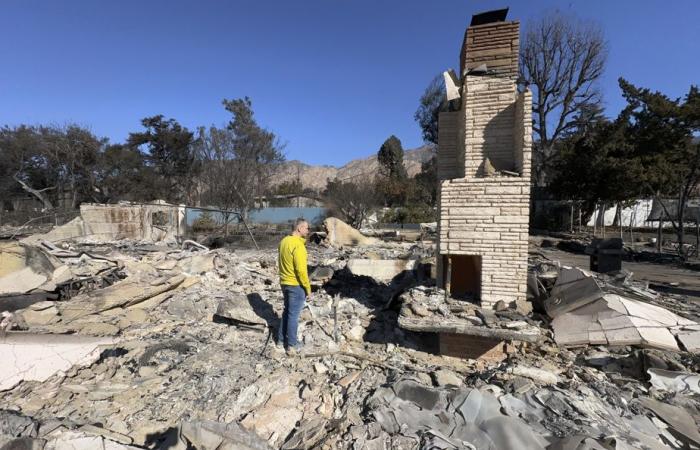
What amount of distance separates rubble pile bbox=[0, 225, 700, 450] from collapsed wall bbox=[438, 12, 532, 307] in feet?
1.74

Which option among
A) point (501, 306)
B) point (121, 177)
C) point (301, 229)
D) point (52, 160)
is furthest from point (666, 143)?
point (52, 160)

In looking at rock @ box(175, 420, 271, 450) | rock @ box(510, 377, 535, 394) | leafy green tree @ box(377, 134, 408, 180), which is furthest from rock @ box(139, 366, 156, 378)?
leafy green tree @ box(377, 134, 408, 180)

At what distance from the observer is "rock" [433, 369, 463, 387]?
361 cm

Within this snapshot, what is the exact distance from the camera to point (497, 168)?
4875 millimetres

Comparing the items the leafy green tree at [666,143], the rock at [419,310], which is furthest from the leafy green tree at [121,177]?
the leafy green tree at [666,143]

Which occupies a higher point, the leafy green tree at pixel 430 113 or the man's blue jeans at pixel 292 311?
the leafy green tree at pixel 430 113

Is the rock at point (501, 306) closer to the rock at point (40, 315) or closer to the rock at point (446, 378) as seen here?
the rock at point (446, 378)

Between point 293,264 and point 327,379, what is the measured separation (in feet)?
4.86

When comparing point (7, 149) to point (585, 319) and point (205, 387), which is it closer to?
point (205, 387)

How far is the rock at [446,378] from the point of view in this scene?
3614 millimetres

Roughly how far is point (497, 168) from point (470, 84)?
48.7 inches

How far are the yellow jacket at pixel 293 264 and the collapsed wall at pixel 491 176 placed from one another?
1874 millimetres

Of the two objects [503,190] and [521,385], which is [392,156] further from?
[521,385]

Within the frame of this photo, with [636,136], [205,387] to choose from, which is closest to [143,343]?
[205,387]
